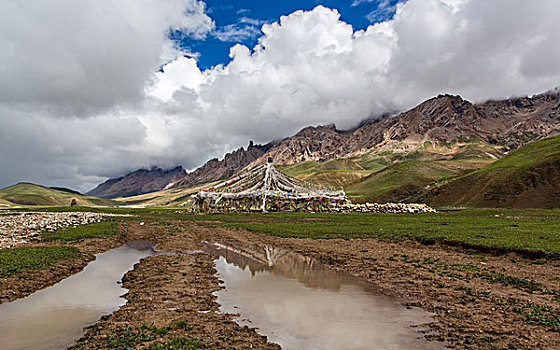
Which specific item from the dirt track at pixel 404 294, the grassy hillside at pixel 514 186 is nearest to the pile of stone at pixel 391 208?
the grassy hillside at pixel 514 186

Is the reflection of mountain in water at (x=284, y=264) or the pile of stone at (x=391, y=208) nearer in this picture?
the reflection of mountain in water at (x=284, y=264)

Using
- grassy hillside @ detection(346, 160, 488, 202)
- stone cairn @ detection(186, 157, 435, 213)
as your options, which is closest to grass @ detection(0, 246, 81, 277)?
stone cairn @ detection(186, 157, 435, 213)

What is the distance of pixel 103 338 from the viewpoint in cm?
834

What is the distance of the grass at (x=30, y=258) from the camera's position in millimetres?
14539

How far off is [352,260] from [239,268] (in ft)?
24.5

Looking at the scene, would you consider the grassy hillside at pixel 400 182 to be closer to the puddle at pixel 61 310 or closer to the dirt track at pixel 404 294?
the dirt track at pixel 404 294

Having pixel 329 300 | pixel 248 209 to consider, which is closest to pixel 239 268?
pixel 329 300

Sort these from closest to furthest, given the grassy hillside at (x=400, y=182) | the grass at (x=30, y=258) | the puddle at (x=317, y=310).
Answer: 1. the puddle at (x=317, y=310)
2. the grass at (x=30, y=258)
3. the grassy hillside at (x=400, y=182)

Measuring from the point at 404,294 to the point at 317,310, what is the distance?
454cm

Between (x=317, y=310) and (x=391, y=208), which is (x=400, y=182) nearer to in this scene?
(x=391, y=208)

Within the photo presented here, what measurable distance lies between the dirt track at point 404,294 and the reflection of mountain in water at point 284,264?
1.35m

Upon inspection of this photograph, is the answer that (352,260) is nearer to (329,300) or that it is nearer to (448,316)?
(329,300)

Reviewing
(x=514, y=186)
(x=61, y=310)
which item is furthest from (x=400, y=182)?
(x=61, y=310)

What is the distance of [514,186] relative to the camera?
70750 mm
